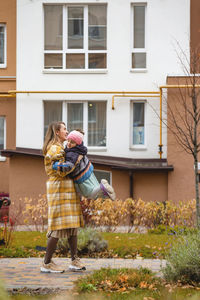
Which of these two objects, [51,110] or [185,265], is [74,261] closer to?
[185,265]

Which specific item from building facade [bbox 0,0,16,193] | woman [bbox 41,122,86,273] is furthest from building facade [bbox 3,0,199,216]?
woman [bbox 41,122,86,273]

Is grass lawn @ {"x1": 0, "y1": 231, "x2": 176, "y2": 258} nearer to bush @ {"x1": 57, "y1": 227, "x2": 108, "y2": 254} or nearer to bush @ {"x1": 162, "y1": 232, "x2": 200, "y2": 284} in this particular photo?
bush @ {"x1": 57, "y1": 227, "x2": 108, "y2": 254}

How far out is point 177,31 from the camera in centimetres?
1853

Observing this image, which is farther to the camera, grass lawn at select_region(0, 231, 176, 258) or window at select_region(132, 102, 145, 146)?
window at select_region(132, 102, 145, 146)

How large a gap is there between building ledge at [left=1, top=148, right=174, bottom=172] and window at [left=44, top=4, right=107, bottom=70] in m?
3.13

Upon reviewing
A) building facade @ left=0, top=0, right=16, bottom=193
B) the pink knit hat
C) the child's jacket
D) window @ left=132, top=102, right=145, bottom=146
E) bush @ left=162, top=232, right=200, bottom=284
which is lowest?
bush @ left=162, top=232, right=200, bottom=284

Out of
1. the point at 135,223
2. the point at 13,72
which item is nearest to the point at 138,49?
the point at 13,72

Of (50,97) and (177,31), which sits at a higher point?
(177,31)

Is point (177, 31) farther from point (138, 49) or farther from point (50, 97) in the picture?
point (50, 97)

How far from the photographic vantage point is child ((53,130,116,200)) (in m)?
6.57

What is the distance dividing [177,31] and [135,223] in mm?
8242

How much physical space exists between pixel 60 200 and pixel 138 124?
40.6 ft

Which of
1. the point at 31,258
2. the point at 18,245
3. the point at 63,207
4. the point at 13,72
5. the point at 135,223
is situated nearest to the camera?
the point at 63,207

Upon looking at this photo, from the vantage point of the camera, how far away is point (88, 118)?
61.8 feet
